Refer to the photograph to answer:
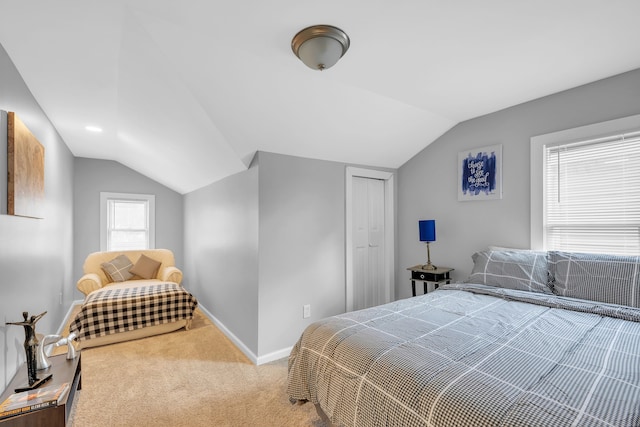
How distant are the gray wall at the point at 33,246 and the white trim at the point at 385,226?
267 centimetres

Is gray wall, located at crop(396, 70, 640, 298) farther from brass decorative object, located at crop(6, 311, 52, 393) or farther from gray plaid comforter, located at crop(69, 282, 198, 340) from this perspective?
brass decorative object, located at crop(6, 311, 52, 393)

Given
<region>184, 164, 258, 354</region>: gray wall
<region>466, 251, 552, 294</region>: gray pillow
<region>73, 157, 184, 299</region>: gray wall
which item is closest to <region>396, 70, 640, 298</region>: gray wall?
<region>466, 251, 552, 294</region>: gray pillow

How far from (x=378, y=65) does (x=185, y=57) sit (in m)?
1.30

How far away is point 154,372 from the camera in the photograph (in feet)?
8.49

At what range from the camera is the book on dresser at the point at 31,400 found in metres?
1.40

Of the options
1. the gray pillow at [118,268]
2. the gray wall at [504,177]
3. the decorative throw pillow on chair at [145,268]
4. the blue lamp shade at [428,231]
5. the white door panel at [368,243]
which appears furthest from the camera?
the decorative throw pillow on chair at [145,268]

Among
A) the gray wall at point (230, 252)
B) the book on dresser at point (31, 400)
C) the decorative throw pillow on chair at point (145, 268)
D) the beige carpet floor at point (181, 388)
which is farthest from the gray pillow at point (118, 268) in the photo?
the book on dresser at point (31, 400)

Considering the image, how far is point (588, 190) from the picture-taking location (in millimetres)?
2467

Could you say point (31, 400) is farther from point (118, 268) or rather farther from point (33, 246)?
point (118, 268)

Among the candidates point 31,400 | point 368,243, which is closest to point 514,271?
point 368,243

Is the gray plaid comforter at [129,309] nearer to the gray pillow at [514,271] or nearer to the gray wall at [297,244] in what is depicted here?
the gray wall at [297,244]

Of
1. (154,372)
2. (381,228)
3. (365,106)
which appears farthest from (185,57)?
(381,228)

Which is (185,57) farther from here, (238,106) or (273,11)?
(273,11)

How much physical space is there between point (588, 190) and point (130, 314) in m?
4.56
